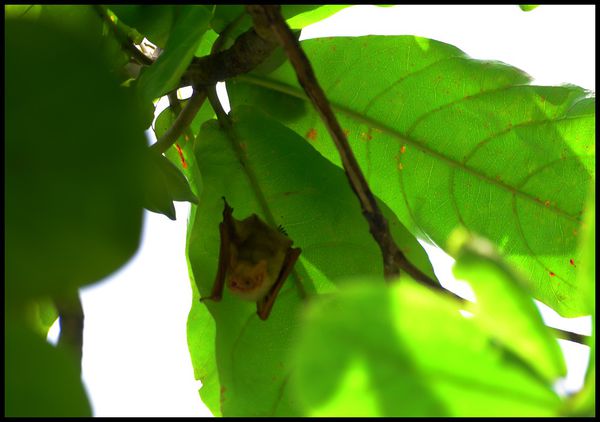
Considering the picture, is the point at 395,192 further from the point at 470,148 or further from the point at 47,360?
the point at 47,360

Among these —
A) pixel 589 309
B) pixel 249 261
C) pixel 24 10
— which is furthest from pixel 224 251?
pixel 589 309

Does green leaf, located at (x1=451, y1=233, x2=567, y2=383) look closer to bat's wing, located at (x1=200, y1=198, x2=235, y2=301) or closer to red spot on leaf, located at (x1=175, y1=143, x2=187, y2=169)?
bat's wing, located at (x1=200, y1=198, x2=235, y2=301)

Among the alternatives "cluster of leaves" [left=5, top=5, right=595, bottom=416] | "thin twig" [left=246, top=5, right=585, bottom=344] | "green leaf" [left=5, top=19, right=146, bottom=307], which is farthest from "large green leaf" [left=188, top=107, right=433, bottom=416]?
"green leaf" [left=5, top=19, right=146, bottom=307]

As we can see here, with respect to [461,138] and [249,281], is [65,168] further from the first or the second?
[461,138]

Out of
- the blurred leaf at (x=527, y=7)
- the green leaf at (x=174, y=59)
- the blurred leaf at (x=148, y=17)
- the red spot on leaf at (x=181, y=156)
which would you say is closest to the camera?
the green leaf at (x=174, y=59)

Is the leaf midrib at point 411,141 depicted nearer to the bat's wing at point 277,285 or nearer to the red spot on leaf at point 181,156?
the red spot on leaf at point 181,156

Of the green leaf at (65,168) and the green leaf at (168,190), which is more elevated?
the green leaf at (168,190)

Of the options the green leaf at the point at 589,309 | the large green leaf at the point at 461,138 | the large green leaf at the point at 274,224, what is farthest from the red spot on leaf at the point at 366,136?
the green leaf at the point at 589,309
